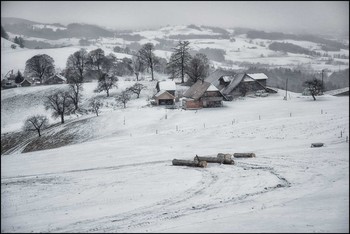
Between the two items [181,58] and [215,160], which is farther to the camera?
[181,58]

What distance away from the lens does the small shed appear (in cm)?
6456

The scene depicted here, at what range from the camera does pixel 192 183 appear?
2294 centimetres

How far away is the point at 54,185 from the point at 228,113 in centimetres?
3438

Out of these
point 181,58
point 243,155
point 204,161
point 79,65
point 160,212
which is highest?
point 181,58

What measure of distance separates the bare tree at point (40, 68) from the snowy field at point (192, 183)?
198 feet

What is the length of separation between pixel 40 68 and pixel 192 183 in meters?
85.3

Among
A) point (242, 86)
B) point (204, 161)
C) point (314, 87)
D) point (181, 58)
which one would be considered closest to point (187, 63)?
point (181, 58)

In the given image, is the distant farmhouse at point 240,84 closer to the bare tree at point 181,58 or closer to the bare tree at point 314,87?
the bare tree at point 181,58

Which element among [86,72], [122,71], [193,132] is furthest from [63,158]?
[122,71]

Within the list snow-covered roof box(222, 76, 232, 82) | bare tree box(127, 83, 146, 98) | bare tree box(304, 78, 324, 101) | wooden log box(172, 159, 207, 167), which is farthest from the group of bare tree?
wooden log box(172, 159, 207, 167)

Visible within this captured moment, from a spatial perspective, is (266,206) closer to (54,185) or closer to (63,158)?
(54,185)

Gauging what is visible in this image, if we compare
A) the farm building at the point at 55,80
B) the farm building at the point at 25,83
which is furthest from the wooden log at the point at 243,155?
the farm building at the point at 25,83

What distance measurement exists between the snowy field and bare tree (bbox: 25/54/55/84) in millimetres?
60277

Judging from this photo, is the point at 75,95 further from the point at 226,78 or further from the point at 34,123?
the point at 226,78
